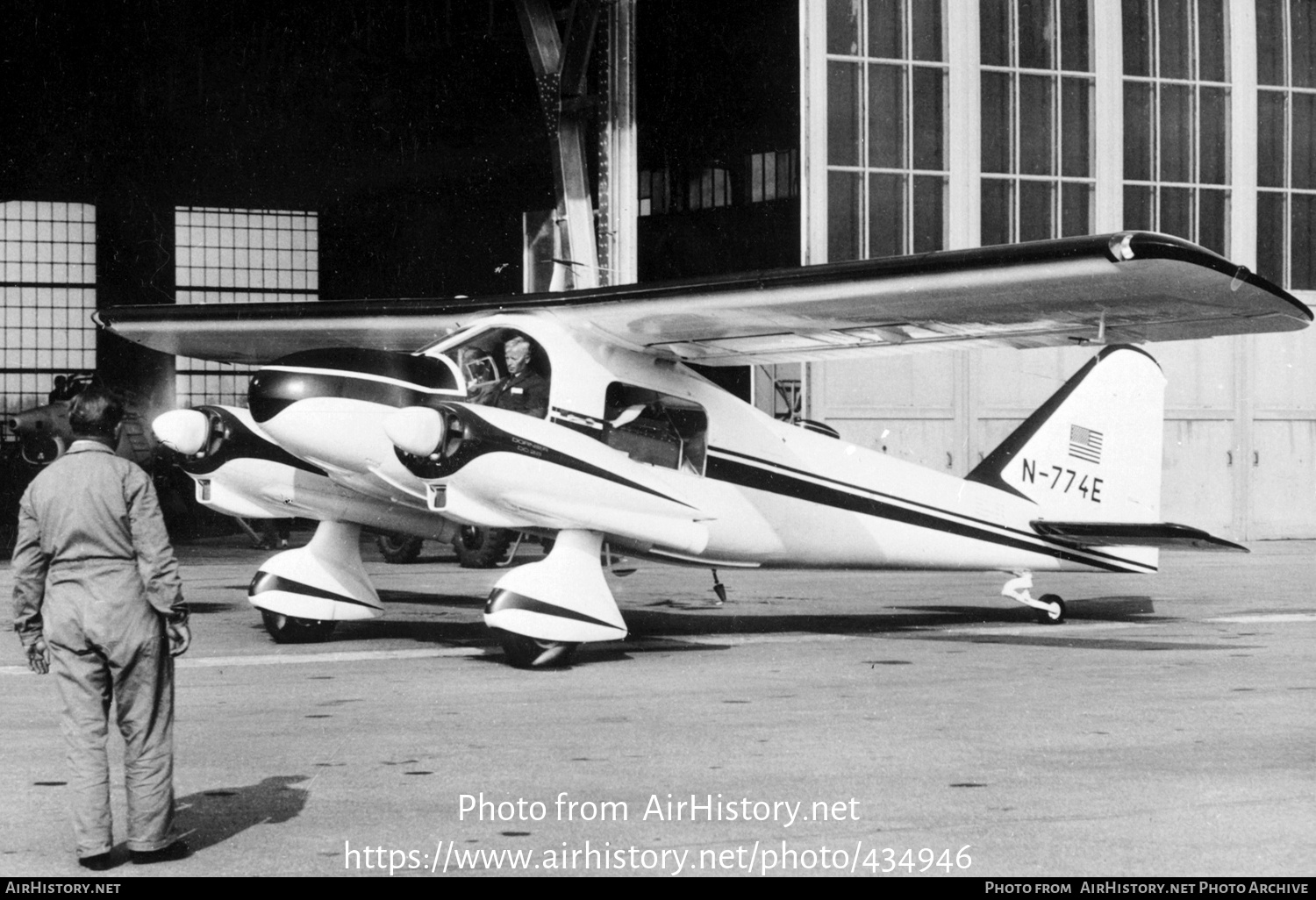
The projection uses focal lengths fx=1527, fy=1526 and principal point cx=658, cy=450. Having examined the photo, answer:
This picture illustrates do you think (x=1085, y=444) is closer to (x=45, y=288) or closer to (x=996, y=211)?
(x=996, y=211)

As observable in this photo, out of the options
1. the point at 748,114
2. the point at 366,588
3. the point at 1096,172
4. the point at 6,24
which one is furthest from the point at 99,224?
the point at 366,588

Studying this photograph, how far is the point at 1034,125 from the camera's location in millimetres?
28203

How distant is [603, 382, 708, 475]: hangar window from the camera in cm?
1144

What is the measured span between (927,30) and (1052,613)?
54.8ft

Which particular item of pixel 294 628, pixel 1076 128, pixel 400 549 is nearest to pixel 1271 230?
pixel 1076 128

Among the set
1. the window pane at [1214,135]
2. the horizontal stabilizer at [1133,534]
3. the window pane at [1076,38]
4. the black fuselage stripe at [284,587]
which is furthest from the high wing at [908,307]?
the window pane at [1214,135]

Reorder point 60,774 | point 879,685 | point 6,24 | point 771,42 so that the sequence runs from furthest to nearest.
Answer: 1. point 771,42
2. point 6,24
3. point 879,685
4. point 60,774

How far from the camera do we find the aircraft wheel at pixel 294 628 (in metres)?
11.9

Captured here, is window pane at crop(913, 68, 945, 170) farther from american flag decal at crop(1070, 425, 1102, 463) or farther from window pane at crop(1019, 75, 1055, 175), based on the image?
american flag decal at crop(1070, 425, 1102, 463)

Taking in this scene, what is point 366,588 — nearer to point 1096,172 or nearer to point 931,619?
point 931,619

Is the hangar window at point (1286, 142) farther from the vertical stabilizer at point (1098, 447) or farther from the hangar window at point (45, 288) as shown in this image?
the hangar window at point (45, 288)

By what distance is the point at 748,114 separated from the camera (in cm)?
3309

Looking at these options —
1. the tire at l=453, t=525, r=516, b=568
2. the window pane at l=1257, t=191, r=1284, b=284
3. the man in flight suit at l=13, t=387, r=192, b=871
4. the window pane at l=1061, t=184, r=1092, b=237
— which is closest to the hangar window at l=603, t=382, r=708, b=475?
the man in flight suit at l=13, t=387, r=192, b=871
